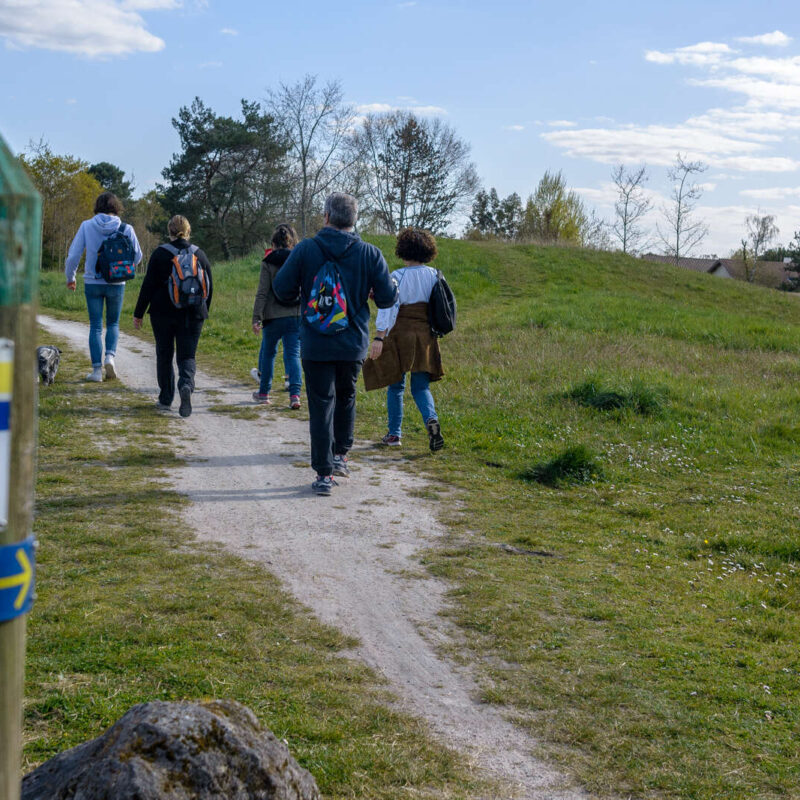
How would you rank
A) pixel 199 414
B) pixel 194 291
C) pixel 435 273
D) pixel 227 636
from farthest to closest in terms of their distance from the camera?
pixel 199 414 → pixel 194 291 → pixel 435 273 → pixel 227 636

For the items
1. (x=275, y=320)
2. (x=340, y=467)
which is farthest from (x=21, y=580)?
(x=275, y=320)

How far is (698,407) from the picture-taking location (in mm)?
10797

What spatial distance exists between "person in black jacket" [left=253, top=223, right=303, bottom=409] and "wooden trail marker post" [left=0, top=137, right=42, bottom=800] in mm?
8498

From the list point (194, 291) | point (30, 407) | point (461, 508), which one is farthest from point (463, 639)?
point (194, 291)

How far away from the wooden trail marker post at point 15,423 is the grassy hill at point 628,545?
Result: 91.7 inches

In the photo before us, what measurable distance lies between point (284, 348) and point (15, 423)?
29.6 feet

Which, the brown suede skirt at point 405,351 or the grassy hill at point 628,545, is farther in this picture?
the brown suede skirt at point 405,351

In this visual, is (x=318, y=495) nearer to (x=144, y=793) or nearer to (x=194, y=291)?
(x=194, y=291)

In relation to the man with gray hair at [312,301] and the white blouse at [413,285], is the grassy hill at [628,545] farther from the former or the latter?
the white blouse at [413,285]

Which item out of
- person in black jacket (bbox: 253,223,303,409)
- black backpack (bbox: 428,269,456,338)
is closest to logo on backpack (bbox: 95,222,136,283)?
person in black jacket (bbox: 253,223,303,409)

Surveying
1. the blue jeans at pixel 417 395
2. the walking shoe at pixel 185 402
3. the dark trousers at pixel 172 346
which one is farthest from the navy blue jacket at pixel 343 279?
the walking shoe at pixel 185 402

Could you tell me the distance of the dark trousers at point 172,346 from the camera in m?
9.13

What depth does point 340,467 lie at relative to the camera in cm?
738

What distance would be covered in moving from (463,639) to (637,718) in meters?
1.03
